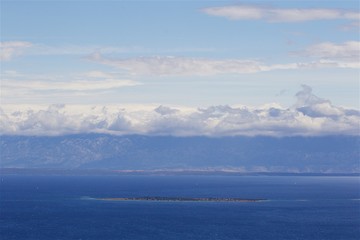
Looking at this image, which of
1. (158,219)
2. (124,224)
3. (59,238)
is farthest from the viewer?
(158,219)

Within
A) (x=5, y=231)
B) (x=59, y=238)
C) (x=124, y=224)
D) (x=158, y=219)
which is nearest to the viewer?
(x=59, y=238)

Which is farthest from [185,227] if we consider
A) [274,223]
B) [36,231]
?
[36,231]

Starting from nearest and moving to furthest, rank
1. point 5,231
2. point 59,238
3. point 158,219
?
point 59,238 → point 5,231 → point 158,219

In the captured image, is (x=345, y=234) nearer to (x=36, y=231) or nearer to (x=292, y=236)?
(x=292, y=236)

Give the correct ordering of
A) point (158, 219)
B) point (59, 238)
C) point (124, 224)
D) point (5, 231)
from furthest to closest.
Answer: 1. point (158, 219)
2. point (124, 224)
3. point (5, 231)
4. point (59, 238)

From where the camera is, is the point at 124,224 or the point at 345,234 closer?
the point at 345,234

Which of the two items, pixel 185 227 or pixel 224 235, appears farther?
pixel 185 227

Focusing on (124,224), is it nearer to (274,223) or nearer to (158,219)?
(158,219)

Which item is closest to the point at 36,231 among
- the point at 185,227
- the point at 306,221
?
the point at 185,227
